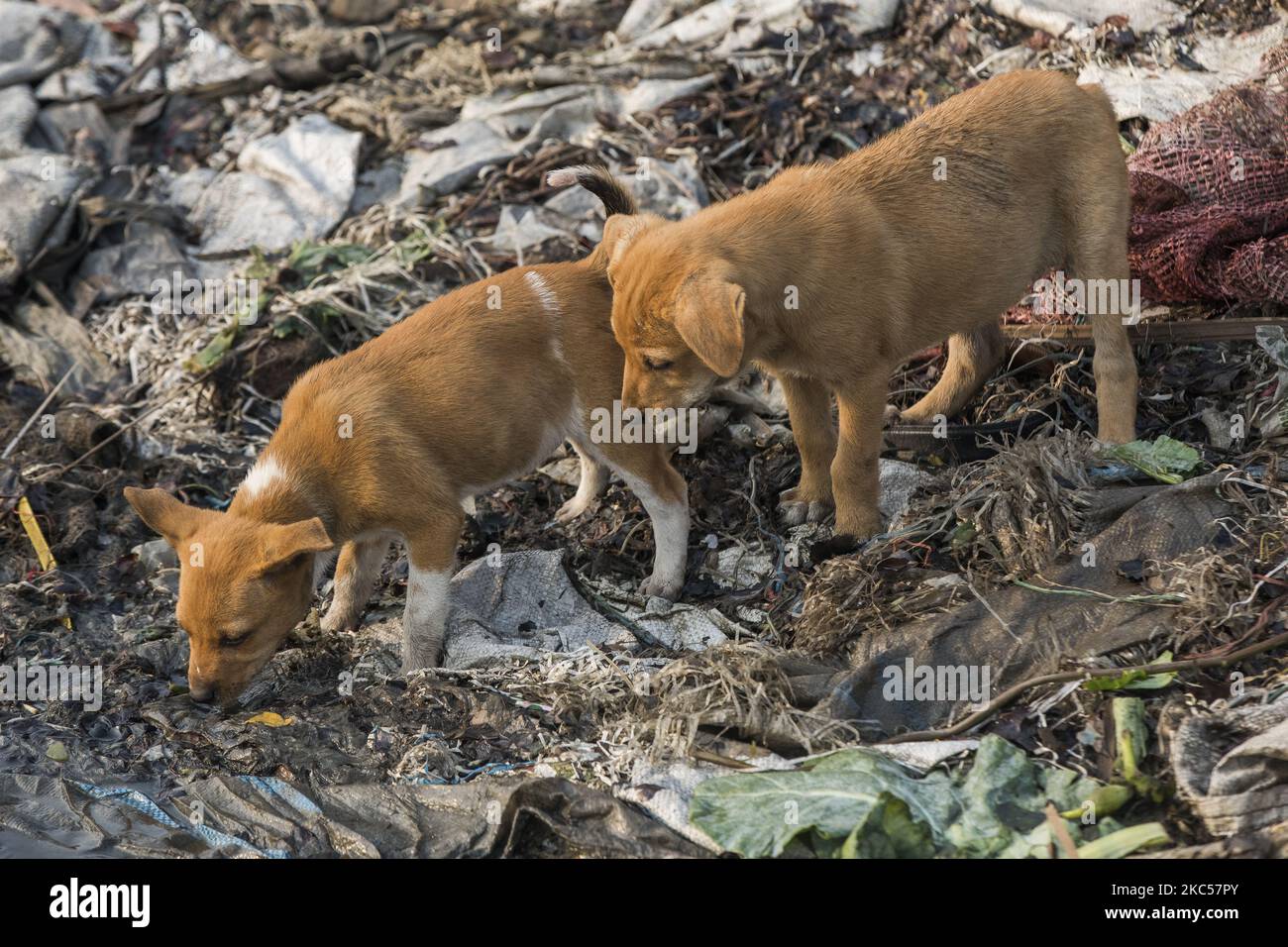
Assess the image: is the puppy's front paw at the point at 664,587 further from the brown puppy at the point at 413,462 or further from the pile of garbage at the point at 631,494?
the pile of garbage at the point at 631,494

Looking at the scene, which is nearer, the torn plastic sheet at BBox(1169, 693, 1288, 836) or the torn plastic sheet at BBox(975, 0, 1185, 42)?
the torn plastic sheet at BBox(1169, 693, 1288, 836)

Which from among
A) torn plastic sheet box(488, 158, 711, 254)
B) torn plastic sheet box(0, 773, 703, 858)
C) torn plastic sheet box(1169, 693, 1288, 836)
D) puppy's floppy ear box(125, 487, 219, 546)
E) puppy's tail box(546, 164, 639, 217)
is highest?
torn plastic sheet box(488, 158, 711, 254)

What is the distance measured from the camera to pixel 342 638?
721 centimetres

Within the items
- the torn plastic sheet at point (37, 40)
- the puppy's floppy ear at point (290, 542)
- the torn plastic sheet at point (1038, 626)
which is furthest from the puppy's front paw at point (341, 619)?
the torn plastic sheet at point (37, 40)

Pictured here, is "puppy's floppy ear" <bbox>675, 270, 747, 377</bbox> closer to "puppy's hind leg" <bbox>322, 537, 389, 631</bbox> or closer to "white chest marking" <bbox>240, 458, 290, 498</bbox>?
"white chest marking" <bbox>240, 458, 290, 498</bbox>

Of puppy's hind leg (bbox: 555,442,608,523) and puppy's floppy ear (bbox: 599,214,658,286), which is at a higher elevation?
puppy's floppy ear (bbox: 599,214,658,286)

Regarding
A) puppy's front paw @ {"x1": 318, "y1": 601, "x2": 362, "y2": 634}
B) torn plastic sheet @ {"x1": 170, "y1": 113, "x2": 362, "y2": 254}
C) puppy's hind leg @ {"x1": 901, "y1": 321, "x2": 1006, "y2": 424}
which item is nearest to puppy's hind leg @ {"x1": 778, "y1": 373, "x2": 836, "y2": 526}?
puppy's hind leg @ {"x1": 901, "y1": 321, "x2": 1006, "y2": 424}

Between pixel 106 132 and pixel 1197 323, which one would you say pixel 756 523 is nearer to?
pixel 1197 323

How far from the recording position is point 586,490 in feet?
26.4

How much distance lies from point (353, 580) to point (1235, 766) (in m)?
4.45

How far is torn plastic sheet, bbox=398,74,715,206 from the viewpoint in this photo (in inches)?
405

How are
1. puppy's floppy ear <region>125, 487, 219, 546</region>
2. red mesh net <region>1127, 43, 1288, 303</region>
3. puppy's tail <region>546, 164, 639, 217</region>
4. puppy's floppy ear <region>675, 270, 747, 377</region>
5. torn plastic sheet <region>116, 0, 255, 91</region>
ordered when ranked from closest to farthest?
puppy's floppy ear <region>675, 270, 747, 377</region>
puppy's floppy ear <region>125, 487, 219, 546</region>
puppy's tail <region>546, 164, 639, 217</region>
red mesh net <region>1127, 43, 1288, 303</region>
torn plastic sheet <region>116, 0, 255, 91</region>

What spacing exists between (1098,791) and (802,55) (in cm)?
692

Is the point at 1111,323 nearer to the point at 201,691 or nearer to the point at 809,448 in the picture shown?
the point at 809,448
